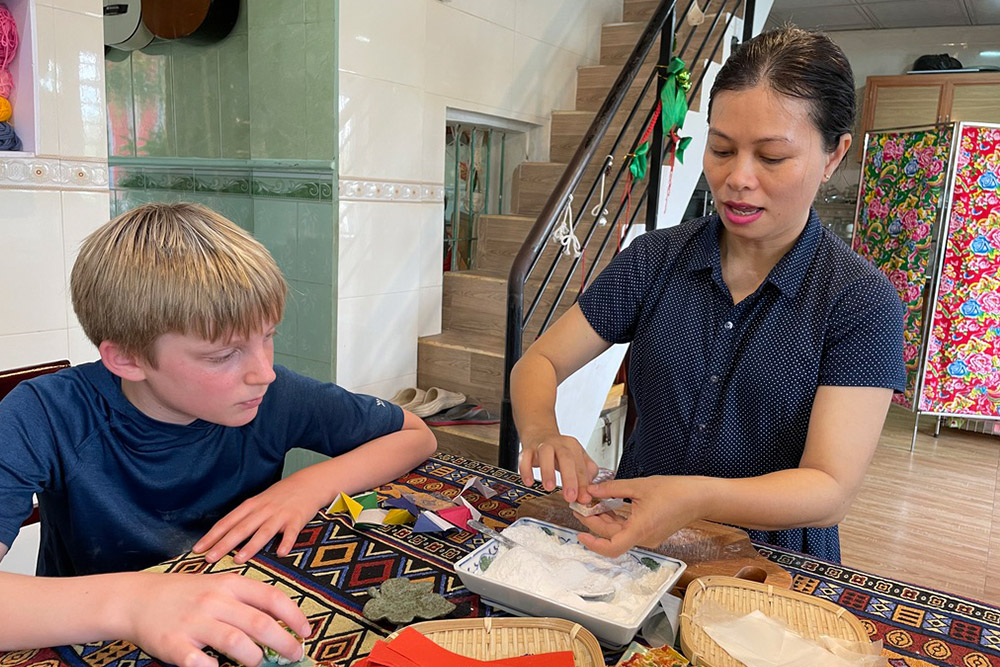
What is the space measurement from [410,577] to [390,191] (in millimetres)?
2467

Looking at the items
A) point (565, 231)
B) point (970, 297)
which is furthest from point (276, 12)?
point (970, 297)

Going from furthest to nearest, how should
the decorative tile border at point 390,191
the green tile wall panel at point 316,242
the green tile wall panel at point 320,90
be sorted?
the decorative tile border at point 390,191 → the green tile wall panel at point 316,242 → the green tile wall panel at point 320,90

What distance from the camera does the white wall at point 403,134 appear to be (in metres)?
2.97

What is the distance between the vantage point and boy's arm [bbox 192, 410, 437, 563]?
1.00 metres

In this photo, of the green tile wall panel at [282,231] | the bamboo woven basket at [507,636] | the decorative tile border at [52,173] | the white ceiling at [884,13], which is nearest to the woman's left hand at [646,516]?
the bamboo woven basket at [507,636]

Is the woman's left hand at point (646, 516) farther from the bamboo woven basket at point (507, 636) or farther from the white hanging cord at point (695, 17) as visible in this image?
the white hanging cord at point (695, 17)

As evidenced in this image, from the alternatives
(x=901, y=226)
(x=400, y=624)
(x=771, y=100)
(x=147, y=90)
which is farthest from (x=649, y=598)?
(x=901, y=226)

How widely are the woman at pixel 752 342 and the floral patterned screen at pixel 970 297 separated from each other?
4.19m

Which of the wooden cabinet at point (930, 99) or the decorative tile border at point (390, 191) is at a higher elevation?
the wooden cabinet at point (930, 99)

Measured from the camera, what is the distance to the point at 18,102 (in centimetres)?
183

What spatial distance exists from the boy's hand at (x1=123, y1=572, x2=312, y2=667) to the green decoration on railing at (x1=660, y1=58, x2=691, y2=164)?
8.83 ft

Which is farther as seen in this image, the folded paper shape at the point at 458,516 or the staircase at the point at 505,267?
the staircase at the point at 505,267

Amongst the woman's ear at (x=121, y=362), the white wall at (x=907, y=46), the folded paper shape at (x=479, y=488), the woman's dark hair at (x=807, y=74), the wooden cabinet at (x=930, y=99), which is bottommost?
the folded paper shape at (x=479, y=488)

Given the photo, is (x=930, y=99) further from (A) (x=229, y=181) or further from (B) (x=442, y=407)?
(A) (x=229, y=181)
